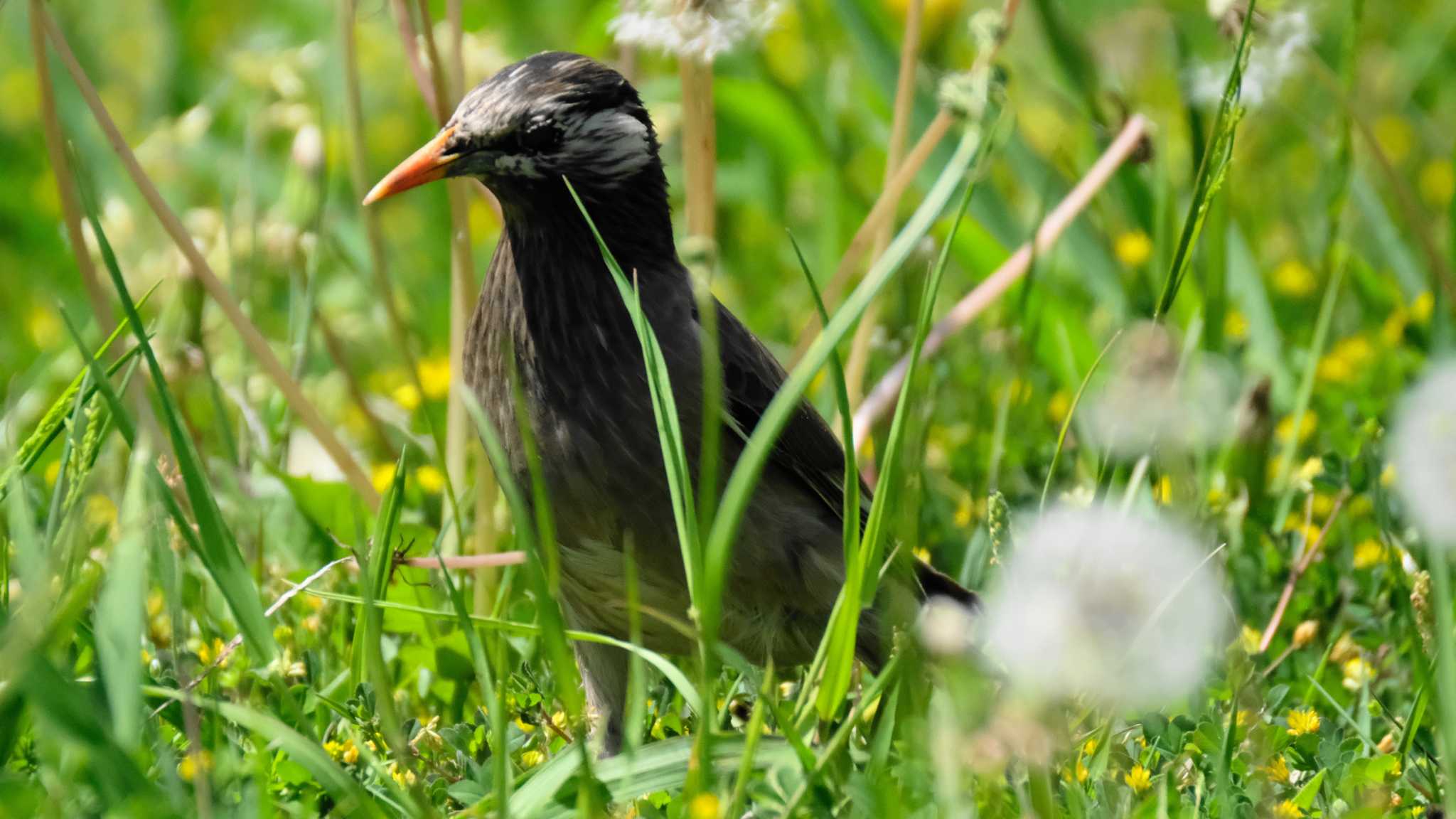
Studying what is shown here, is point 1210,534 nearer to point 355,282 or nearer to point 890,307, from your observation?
point 890,307

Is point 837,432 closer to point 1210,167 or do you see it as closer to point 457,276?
point 457,276

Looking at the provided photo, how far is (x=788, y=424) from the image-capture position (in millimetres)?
3391

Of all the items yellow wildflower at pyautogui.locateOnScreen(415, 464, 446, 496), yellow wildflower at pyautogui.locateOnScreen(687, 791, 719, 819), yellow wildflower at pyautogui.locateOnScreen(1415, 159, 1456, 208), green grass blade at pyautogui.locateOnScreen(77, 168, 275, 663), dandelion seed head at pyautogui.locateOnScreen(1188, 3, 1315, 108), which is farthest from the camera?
yellow wildflower at pyautogui.locateOnScreen(1415, 159, 1456, 208)

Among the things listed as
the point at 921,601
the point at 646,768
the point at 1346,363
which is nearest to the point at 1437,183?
the point at 1346,363

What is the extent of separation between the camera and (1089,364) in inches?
180

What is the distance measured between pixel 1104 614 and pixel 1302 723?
1095mm

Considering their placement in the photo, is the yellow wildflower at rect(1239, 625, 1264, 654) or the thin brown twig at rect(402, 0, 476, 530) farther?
the thin brown twig at rect(402, 0, 476, 530)

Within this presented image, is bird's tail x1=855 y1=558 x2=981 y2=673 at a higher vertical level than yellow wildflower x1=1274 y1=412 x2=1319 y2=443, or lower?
higher

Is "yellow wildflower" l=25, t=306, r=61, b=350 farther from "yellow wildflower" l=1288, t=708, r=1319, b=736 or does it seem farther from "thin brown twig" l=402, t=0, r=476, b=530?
"yellow wildflower" l=1288, t=708, r=1319, b=736

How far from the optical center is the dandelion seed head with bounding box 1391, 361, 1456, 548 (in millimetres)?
2260

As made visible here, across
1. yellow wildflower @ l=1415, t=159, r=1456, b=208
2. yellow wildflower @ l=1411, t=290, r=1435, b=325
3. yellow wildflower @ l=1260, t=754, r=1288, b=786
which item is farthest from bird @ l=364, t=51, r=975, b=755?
yellow wildflower @ l=1415, t=159, r=1456, b=208

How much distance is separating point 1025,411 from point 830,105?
48.2 inches

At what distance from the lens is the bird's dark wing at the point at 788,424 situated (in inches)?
133

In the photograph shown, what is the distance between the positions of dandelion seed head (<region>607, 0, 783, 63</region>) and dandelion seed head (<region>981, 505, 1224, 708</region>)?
136 centimetres
